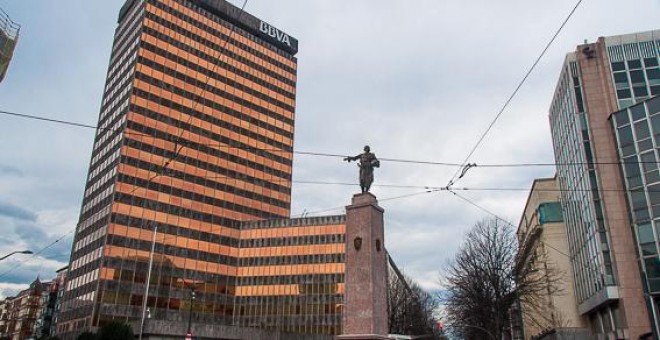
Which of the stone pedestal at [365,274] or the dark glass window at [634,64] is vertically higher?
the dark glass window at [634,64]

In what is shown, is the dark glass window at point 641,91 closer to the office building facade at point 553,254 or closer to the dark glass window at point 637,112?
the dark glass window at point 637,112

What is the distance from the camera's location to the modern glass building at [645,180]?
38.5 metres

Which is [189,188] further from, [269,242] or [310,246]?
[310,246]

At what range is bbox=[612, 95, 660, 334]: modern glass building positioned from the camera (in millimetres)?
38500

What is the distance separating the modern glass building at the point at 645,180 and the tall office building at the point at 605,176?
23.3 inches

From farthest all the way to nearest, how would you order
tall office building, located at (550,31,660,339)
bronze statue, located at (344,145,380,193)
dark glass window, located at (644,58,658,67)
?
dark glass window, located at (644,58,658,67)
tall office building, located at (550,31,660,339)
bronze statue, located at (344,145,380,193)

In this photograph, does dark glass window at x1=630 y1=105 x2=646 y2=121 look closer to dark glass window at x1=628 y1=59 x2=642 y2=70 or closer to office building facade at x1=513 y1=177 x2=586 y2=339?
dark glass window at x1=628 y1=59 x2=642 y2=70

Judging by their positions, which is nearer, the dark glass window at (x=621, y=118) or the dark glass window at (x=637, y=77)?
the dark glass window at (x=621, y=118)

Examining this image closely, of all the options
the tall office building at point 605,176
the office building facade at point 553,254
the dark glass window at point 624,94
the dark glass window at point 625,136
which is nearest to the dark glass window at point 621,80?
the tall office building at point 605,176

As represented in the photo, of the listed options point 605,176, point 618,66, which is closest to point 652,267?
point 605,176

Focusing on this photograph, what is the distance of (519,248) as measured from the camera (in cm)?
4344

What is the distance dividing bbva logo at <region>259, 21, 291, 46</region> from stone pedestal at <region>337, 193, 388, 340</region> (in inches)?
3751

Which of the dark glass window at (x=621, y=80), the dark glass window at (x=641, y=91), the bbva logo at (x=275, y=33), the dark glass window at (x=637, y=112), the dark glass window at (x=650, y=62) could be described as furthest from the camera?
the bbva logo at (x=275, y=33)

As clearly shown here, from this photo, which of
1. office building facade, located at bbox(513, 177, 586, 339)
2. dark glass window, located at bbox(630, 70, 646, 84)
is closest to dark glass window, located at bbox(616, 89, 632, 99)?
dark glass window, located at bbox(630, 70, 646, 84)
